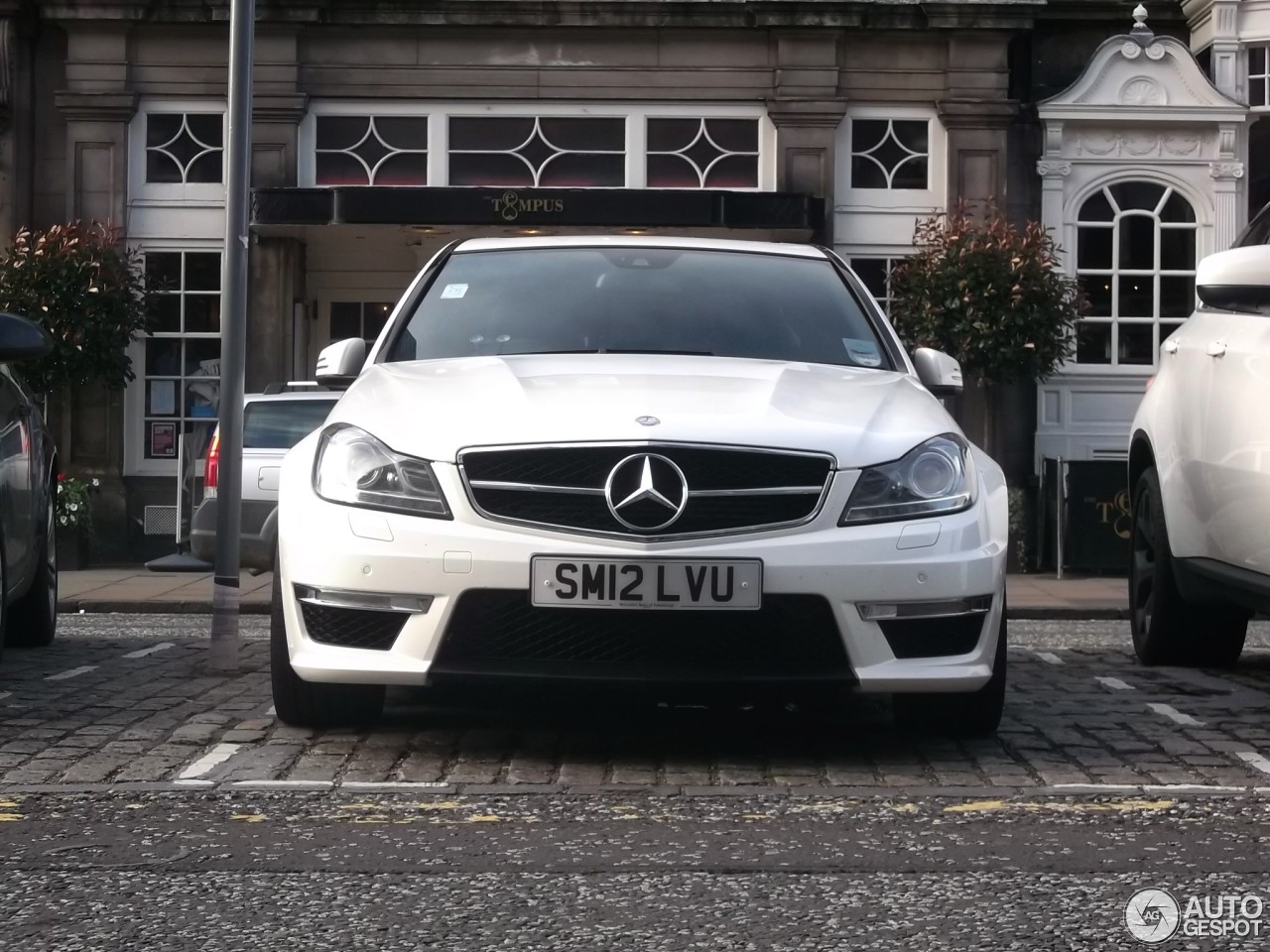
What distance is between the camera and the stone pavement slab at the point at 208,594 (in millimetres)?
13602

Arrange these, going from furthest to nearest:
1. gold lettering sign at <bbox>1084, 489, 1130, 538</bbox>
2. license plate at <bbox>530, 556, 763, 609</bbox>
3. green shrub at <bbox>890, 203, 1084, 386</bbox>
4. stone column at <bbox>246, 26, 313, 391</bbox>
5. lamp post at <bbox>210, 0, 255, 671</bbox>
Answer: stone column at <bbox>246, 26, 313, 391</bbox>, green shrub at <bbox>890, 203, 1084, 386</bbox>, gold lettering sign at <bbox>1084, 489, 1130, 538</bbox>, lamp post at <bbox>210, 0, 255, 671</bbox>, license plate at <bbox>530, 556, 763, 609</bbox>

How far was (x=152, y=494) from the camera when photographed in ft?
63.2

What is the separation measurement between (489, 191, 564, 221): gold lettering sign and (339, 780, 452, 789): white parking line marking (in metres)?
13.3

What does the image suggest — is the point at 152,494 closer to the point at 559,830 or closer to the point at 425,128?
the point at 425,128

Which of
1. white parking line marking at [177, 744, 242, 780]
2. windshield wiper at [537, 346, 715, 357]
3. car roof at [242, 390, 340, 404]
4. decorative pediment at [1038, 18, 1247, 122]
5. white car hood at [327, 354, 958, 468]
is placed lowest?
white parking line marking at [177, 744, 242, 780]

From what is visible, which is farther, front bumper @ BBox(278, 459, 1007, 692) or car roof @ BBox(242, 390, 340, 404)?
car roof @ BBox(242, 390, 340, 404)

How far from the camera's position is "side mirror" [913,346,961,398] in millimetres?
6492

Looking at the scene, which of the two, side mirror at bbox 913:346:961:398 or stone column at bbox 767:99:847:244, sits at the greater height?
stone column at bbox 767:99:847:244

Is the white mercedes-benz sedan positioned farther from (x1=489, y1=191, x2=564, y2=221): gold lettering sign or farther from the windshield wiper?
(x1=489, y1=191, x2=564, y2=221): gold lettering sign

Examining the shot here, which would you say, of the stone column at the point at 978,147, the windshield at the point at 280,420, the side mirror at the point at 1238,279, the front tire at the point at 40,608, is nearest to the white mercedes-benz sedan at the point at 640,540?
the side mirror at the point at 1238,279

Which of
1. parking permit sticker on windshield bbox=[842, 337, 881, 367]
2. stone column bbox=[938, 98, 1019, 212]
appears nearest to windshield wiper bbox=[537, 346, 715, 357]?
parking permit sticker on windshield bbox=[842, 337, 881, 367]

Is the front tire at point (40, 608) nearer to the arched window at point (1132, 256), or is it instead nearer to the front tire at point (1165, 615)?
the front tire at point (1165, 615)

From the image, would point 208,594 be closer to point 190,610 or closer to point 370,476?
point 190,610

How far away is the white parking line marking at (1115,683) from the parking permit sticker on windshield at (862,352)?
168 cm
